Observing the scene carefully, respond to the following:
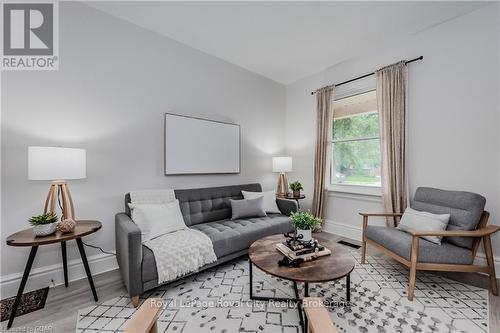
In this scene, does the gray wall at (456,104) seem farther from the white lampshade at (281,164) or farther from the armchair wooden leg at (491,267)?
the white lampshade at (281,164)

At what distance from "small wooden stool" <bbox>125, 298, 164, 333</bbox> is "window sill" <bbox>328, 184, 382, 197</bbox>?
312cm

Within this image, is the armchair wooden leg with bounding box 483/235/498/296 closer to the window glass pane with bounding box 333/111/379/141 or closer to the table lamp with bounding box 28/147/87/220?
A: the window glass pane with bounding box 333/111/379/141

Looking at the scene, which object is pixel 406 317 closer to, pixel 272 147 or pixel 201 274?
pixel 201 274

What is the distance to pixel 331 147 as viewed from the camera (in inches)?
146

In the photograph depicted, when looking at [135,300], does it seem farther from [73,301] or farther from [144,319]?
[144,319]

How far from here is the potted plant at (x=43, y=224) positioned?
5.49 feet

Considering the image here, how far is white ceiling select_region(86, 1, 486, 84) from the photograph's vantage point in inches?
89.4

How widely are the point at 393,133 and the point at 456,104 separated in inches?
26.2

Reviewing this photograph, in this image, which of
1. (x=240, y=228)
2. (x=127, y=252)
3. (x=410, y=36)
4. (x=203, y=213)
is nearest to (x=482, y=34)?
(x=410, y=36)

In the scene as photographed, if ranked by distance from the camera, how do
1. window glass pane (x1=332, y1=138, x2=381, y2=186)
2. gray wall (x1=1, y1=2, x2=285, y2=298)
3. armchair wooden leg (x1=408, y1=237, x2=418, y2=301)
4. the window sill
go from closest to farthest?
armchair wooden leg (x1=408, y1=237, x2=418, y2=301) < gray wall (x1=1, y1=2, x2=285, y2=298) < the window sill < window glass pane (x1=332, y1=138, x2=381, y2=186)

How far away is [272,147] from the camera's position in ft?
13.7

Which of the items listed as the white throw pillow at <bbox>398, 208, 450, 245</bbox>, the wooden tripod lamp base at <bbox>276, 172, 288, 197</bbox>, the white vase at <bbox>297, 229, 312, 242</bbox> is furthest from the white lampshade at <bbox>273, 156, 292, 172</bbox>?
the white vase at <bbox>297, 229, 312, 242</bbox>

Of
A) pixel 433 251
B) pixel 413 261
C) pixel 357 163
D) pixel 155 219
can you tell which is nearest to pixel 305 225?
pixel 413 261

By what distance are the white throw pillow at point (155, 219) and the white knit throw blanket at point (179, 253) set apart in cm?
7
